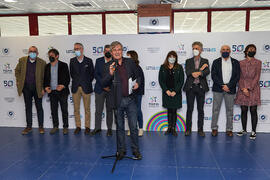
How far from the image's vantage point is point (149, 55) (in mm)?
4770

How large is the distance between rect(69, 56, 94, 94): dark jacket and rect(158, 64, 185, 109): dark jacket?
1411 mm

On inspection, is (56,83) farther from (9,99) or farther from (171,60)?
(171,60)

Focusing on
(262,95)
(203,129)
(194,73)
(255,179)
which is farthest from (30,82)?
(262,95)

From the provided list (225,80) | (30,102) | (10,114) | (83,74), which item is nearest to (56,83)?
(83,74)

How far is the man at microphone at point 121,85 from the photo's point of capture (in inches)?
117

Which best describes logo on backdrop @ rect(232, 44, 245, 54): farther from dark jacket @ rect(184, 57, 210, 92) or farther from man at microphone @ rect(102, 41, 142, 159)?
man at microphone @ rect(102, 41, 142, 159)

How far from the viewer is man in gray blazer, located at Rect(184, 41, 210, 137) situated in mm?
4242

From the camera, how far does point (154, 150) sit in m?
3.68

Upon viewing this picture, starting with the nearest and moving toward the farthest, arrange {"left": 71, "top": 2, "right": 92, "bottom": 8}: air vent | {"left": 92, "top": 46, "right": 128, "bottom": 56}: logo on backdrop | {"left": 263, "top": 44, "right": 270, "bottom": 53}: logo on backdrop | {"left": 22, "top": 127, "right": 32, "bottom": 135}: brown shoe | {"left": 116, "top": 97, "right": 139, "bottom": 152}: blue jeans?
1. {"left": 116, "top": 97, "right": 139, "bottom": 152}: blue jeans
2. {"left": 263, "top": 44, "right": 270, "bottom": 53}: logo on backdrop
3. {"left": 22, "top": 127, "right": 32, "bottom": 135}: brown shoe
4. {"left": 92, "top": 46, "right": 128, "bottom": 56}: logo on backdrop
5. {"left": 71, "top": 2, "right": 92, "bottom": 8}: air vent

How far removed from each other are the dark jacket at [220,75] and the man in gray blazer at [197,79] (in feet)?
0.52

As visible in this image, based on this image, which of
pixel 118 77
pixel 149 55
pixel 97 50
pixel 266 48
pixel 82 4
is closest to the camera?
pixel 118 77

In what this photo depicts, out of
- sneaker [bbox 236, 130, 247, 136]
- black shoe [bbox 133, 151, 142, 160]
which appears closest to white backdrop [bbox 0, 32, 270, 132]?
sneaker [bbox 236, 130, 247, 136]

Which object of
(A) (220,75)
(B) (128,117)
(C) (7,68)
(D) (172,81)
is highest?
(C) (7,68)

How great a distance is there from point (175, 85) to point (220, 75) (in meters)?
0.87
